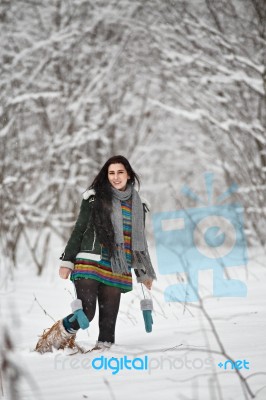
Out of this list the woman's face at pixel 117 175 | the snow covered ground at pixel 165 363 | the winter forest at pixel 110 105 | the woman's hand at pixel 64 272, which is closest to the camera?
the snow covered ground at pixel 165 363

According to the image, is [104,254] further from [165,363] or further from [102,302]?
[165,363]

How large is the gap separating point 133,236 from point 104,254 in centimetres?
20

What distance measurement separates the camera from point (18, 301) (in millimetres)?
5668

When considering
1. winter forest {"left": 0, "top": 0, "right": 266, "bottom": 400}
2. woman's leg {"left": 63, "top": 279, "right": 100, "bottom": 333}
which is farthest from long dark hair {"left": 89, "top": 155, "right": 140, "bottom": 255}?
winter forest {"left": 0, "top": 0, "right": 266, "bottom": 400}

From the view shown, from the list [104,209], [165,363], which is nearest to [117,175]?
[104,209]

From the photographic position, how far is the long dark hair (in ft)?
8.95

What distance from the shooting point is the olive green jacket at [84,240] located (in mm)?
2734

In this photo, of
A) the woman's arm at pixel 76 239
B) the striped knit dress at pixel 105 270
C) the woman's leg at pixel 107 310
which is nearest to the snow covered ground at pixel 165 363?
the woman's leg at pixel 107 310

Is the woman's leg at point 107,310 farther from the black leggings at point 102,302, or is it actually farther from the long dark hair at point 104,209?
the long dark hair at point 104,209

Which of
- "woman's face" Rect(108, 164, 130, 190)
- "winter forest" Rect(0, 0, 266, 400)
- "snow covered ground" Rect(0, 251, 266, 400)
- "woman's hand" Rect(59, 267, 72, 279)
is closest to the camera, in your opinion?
"snow covered ground" Rect(0, 251, 266, 400)

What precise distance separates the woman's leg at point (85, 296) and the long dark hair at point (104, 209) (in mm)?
203

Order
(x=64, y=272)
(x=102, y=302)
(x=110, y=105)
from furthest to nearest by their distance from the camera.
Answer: (x=110, y=105)
(x=102, y=302)
(x=64, y=272)

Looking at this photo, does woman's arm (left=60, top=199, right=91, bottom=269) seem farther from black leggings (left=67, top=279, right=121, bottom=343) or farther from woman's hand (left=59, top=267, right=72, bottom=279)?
black leggings (left=67, top=279, right=121, bottom=343)

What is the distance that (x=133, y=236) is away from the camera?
9.27ft
